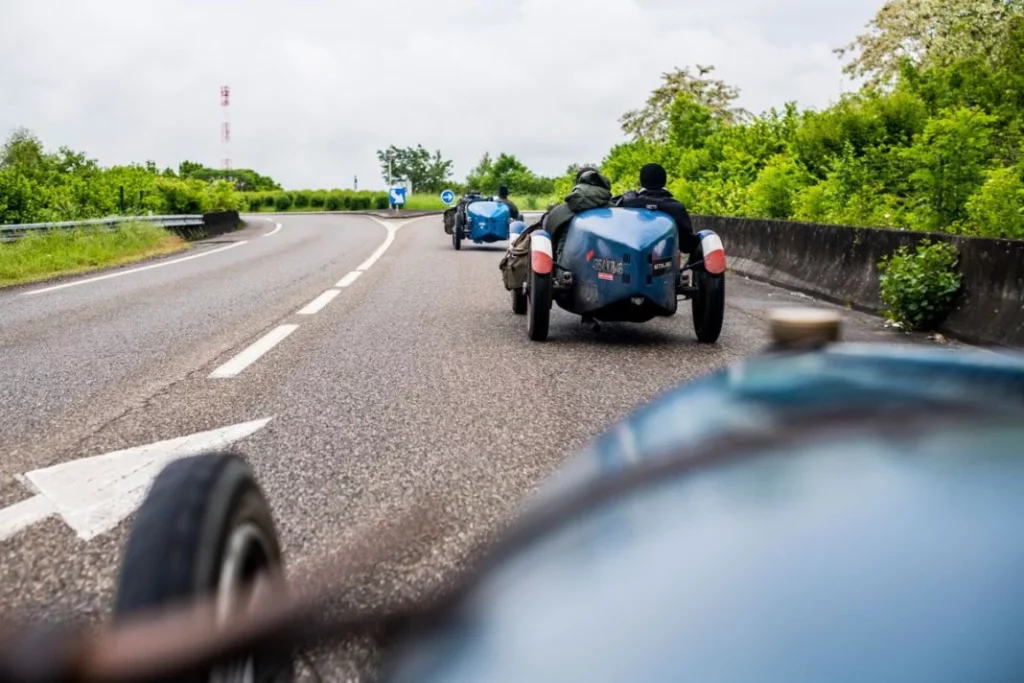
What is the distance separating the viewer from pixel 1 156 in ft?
247

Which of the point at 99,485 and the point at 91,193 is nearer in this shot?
the point at 99,485

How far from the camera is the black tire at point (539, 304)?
7527 millimetres

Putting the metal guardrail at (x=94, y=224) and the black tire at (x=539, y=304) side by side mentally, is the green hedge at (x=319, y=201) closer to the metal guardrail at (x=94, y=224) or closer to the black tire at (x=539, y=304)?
the metal guardrail at (x=94, y=224)

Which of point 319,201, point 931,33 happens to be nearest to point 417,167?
point 319,201

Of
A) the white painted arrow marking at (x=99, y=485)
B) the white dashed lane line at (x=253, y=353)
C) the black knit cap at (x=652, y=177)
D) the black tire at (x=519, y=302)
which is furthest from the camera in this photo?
the black tire at (x=519, y=302)

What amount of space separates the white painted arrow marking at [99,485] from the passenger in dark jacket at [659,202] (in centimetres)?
381

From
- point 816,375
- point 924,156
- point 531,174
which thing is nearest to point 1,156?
point 531,174

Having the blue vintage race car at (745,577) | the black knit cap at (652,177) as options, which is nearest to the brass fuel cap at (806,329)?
the blue vintage race car at (745,577)

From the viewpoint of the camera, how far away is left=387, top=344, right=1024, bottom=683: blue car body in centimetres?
77

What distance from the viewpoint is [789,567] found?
0.84 metres

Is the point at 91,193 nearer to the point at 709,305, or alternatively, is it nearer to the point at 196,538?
the point at 709,305

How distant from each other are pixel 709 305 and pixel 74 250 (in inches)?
584

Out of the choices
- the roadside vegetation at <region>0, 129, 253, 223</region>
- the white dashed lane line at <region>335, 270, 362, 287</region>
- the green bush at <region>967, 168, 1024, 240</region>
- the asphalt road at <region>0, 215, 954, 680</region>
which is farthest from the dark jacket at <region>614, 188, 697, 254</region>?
the roadside vegetation at <region>0, 129, 253, 223</region>

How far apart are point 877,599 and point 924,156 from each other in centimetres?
1190
